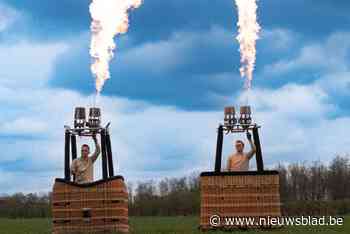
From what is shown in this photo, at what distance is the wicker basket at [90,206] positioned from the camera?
1762cm

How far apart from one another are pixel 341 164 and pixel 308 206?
31.3m

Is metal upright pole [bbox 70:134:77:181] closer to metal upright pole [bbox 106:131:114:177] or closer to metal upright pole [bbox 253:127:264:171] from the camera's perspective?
metal upright pole [bbox 106:131:114:177]

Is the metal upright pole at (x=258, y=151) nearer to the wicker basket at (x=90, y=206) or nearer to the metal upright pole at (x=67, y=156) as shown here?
the wicker basket at (x=90, y=206)

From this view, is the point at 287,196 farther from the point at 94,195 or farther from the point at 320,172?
the point at 94,195

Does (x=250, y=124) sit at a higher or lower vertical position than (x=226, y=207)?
higher

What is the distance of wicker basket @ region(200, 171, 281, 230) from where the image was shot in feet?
60.0

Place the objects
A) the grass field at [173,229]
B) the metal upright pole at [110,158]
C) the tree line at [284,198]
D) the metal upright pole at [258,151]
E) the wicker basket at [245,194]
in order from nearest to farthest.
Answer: the grass field at [173,229]
the metal upright pole at [110,158]
the wicker basket at [245,194]
the metal upright pole at [258,151]
the tree line at [284,198]

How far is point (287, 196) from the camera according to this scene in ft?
209

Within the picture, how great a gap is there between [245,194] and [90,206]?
380 cm

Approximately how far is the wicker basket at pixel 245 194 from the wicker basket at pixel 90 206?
7.44 feet

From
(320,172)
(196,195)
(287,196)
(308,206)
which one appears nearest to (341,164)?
(320,172)

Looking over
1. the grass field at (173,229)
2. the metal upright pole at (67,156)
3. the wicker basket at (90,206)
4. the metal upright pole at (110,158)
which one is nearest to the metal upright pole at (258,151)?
the grass field at (173,229)

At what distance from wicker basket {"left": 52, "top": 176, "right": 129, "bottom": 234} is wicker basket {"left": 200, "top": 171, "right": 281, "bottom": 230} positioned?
89.3 inches

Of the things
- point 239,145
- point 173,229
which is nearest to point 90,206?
point 173,229
